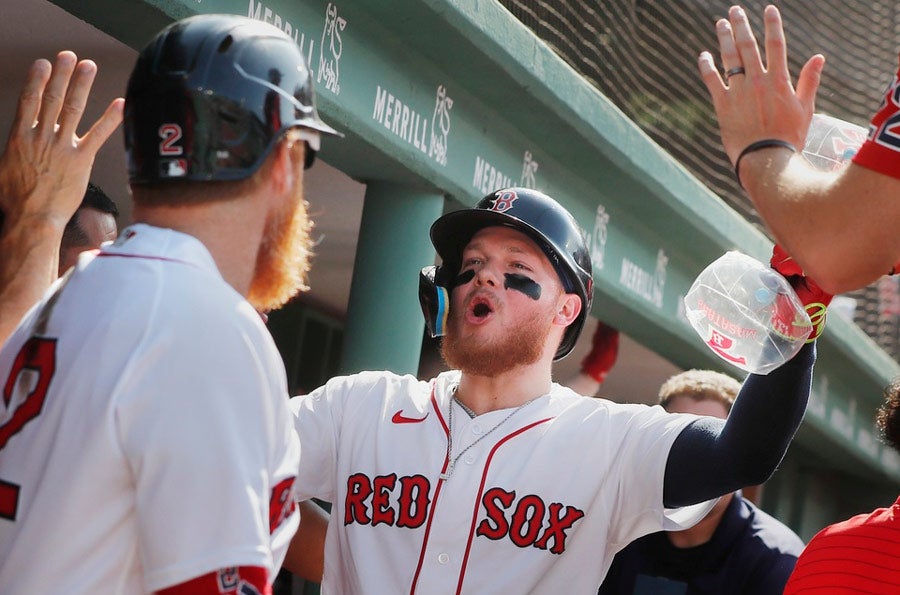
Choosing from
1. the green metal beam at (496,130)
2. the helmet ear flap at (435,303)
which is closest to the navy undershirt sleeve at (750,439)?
the helmet ear flap at (435,303)

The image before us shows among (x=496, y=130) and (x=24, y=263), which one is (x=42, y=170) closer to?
(x=24, y=263)

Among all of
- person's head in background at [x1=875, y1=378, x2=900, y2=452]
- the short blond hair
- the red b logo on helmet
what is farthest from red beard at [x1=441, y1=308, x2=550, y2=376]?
the short blond hair

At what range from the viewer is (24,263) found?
2.23 meters

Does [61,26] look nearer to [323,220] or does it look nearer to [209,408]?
[323,220]

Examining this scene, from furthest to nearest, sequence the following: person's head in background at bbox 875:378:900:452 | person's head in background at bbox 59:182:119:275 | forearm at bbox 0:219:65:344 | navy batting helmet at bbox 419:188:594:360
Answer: person's head in background at bbox 59:182:119:275 < navy batting helmet at bbox 419:188:594:360 < person's head in background at bbox 875:378:900:452 < forearm at bbox 0:219:65:344

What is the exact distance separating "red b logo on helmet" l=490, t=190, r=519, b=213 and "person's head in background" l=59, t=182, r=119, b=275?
124cm

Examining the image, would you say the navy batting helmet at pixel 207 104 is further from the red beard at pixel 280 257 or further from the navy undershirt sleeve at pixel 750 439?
the navy undershirt sleeve at pixel 750 439

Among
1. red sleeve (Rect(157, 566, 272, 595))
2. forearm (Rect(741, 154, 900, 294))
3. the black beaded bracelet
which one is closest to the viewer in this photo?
red sleeve (Rect(157, 566, 272, 595))

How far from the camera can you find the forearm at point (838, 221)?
167 centimetres

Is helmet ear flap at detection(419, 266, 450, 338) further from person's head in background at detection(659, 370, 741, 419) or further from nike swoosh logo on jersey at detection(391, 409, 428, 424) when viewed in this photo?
person's head in background at detection(659, 370, 741, 419)

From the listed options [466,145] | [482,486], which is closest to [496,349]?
[482,486]

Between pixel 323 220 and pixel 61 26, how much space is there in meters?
2.04

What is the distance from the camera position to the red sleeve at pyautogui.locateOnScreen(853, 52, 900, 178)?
1.68 metres

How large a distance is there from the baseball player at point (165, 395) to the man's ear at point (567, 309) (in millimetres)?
1589
